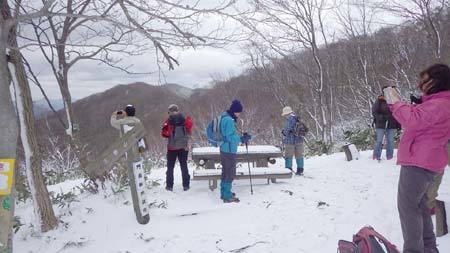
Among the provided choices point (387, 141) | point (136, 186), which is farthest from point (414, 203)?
point (387, 141)

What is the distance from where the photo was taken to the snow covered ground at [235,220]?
5051 mm

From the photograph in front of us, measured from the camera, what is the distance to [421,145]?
3.48 metres

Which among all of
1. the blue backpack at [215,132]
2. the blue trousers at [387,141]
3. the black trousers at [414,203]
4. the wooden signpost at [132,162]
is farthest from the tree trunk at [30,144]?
the blue trousers at [387,141]

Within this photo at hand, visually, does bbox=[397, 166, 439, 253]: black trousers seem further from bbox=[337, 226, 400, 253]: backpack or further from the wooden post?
the wooden post

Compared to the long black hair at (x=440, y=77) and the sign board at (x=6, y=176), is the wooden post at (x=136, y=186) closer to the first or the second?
the sign board at (x=6, y=176)

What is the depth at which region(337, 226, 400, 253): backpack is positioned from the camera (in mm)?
3568

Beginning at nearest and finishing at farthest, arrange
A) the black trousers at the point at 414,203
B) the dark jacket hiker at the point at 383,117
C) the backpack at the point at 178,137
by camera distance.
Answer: the black trousers at the point at 414,203 → the backpack at the point at 178,137 → the dark jacket hiker at the point at 383,117

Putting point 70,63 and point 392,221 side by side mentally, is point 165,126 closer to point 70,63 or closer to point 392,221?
point 70,63

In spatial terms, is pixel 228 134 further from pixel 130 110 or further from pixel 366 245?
pixel 366 245

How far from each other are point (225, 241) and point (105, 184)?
3.03 meters

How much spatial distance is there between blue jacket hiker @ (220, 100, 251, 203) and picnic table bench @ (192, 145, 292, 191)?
51 cm

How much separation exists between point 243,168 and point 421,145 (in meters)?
4.83

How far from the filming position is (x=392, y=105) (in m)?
3.64

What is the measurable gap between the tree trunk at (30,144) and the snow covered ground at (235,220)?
0.27m
